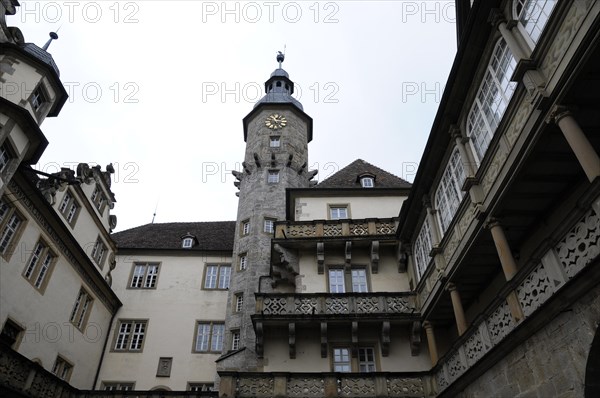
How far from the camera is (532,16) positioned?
9.01m

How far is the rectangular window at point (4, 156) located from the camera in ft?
52.4

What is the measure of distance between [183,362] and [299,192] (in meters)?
12.2

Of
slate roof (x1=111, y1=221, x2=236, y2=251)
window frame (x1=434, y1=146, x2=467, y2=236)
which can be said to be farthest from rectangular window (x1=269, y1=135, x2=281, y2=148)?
window frame (x1=434, y1=146, x2=467, y2=236)

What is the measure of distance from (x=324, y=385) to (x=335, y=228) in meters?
7.46

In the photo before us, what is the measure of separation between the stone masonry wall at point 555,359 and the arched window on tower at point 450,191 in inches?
209

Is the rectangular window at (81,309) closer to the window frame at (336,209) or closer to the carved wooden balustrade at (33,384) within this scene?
the carved wooden balustrade at (33,384)

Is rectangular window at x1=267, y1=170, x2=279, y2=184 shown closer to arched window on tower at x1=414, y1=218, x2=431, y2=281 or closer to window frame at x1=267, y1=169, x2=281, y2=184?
window frame at x1=267, y1=169, x2=281, y2=184

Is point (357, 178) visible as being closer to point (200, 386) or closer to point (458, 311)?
point (458, 311)

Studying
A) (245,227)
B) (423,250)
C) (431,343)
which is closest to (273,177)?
(245,227)

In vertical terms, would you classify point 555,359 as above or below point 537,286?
below

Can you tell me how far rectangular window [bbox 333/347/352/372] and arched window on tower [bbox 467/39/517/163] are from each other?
375 inches

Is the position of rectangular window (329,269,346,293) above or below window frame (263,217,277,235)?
below

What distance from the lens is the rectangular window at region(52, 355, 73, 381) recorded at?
65.2 ft

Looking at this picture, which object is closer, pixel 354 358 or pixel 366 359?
pixel 354 358
